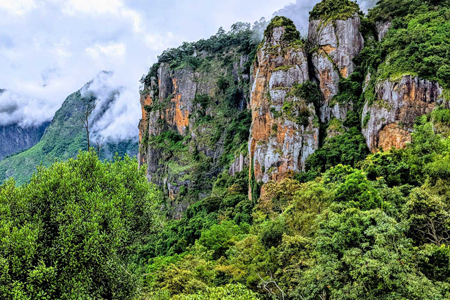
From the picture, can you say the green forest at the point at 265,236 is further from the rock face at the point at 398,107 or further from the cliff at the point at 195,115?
the cliff at the point at 195,115

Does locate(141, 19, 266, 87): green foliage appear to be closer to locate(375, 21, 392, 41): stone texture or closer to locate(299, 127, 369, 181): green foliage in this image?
locate(375, 21, 392, 41): stone texture

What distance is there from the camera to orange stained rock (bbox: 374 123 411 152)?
94.5 ft

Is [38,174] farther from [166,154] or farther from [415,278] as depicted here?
[166,154]

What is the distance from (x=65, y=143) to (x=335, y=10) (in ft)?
333

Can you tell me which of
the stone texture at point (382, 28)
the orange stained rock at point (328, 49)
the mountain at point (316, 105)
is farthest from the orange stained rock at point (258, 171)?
the stone texture at point (382, 28)

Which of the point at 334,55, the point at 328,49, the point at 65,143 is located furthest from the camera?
the point at 65,143

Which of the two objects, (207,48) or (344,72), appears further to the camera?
(207,48)

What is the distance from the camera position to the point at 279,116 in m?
39.8

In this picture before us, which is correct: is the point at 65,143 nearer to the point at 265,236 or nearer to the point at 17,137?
the point at 17,137

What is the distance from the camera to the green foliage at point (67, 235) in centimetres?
827

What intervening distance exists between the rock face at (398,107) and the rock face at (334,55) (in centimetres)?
818

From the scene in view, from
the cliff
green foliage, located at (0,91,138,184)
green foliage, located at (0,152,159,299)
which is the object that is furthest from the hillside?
green foliage, located at (0,91,138,184)

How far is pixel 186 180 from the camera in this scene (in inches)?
2579

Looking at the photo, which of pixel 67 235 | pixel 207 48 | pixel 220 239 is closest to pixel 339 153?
pixel 220 239
